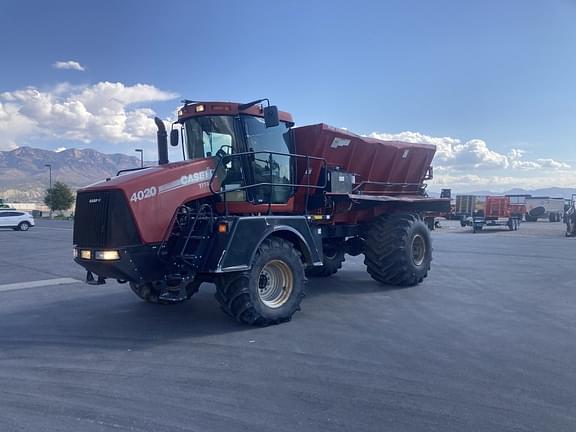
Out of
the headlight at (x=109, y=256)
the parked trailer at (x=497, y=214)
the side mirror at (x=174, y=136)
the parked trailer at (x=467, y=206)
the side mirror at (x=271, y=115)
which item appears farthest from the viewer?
the parked trailer at (x=467, y=206)

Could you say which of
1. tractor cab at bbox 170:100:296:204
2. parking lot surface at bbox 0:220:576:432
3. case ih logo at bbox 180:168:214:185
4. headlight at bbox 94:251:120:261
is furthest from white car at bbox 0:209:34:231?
headlight at bbox 94:251:120:261

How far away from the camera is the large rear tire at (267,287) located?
674 centimetres

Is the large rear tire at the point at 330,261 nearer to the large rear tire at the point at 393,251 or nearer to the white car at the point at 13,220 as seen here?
the large rear tire at the point at 393,251

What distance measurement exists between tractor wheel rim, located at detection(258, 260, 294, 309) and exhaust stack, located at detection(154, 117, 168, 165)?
8.09ft

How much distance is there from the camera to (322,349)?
19.6 ft

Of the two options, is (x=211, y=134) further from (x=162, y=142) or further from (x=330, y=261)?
(x=330, y=261)

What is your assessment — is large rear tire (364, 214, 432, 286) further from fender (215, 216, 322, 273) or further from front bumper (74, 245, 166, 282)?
front bumper (74, 245, 166, 282)

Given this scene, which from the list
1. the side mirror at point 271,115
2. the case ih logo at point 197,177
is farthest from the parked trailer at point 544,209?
the case ih logo at point 197,177

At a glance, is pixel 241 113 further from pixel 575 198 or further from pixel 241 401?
pixel 575 198

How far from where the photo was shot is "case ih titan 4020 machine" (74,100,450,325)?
6.48 metres

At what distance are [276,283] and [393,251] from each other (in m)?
3.25

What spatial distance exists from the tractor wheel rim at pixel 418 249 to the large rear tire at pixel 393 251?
265 millimetres

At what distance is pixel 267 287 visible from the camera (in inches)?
293

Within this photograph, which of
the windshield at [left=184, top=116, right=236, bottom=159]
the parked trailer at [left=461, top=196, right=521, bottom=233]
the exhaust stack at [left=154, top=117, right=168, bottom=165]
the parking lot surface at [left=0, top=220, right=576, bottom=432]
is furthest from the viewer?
the parked trailer at [left=461, top=196, right=521, bottom=233]
